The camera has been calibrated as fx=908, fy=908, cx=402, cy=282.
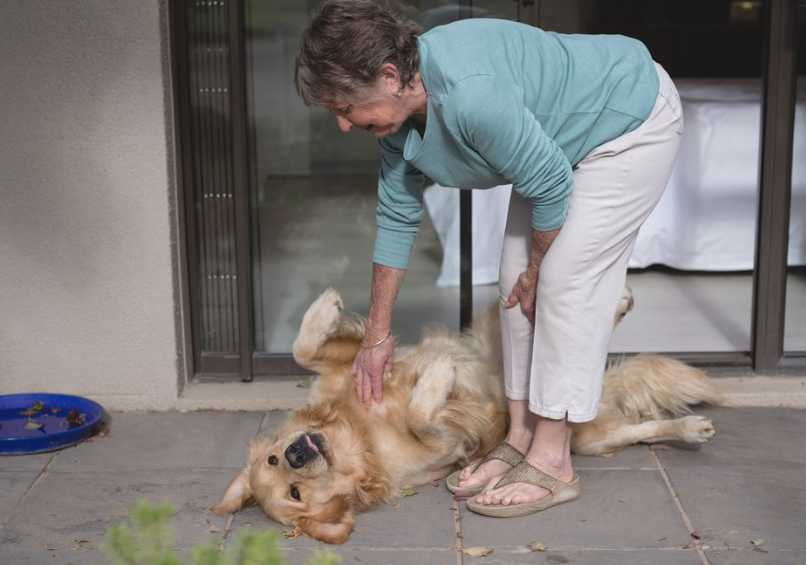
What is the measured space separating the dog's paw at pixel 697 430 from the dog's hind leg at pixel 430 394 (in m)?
0.91

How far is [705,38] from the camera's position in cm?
594

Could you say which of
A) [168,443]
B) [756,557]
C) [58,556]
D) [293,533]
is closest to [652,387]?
[756,557]

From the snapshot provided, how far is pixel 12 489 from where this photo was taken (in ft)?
11.0

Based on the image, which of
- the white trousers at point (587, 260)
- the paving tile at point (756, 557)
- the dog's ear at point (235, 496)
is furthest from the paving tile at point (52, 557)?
the paving tile at point (756, 557)

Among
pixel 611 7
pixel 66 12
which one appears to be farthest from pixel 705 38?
pixel 66 12

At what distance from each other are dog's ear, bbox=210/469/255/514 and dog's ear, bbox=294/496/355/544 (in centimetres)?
23

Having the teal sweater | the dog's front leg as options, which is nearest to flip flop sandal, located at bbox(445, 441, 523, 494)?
the dog's front leg

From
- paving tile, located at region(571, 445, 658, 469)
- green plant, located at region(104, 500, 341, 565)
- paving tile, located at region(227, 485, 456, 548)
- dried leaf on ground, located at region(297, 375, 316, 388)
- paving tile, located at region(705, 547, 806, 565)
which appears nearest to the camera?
green plant, located at region(104, 500, 341, 565)

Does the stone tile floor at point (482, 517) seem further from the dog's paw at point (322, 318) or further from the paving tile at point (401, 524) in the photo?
the dog's paw at point (322, 318)

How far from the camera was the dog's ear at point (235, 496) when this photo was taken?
313 centimetres

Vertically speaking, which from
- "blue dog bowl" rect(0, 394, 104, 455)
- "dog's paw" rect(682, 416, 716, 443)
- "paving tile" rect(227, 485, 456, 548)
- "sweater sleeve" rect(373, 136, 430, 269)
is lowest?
"paving tile" rect(227, 485, 456, 548)

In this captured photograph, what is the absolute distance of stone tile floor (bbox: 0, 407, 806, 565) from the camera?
2.87 meters

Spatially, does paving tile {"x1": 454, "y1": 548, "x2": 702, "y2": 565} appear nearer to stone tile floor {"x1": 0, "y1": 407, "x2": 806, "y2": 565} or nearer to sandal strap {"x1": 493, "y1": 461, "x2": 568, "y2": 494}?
stone tile floor {"x1": 0, "y1": 407, "x2": 806, "y2": 565}

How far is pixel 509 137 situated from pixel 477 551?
1.31 metres
